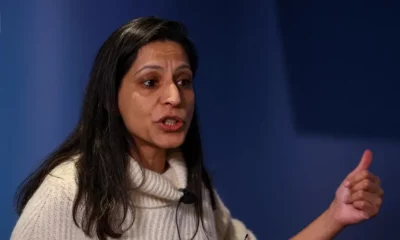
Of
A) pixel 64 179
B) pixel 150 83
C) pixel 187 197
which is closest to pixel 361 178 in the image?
pixel 187 197

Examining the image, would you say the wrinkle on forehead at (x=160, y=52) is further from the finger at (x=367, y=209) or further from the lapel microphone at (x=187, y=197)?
the finger at (x=367, y=209)

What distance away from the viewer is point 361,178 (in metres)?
1.03

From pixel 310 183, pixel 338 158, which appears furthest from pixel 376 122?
pixel 310 183

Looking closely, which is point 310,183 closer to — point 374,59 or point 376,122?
point 376,122

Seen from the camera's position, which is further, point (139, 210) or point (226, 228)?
point (226, 228)

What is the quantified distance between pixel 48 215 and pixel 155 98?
30 centimetres

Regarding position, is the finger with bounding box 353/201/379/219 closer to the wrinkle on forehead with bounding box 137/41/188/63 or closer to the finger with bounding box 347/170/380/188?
the finger with bounding box 347/170/380/188

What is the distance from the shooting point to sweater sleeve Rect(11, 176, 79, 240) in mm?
910

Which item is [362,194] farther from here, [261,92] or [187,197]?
[261,92]

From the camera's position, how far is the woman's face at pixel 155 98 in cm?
100

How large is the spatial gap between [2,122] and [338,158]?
868 millimetres

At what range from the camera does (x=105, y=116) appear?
1051mm

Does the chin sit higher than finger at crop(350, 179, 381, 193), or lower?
higher

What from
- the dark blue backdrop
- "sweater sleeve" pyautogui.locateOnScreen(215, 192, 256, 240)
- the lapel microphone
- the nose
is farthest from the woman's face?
the dark blue backdrop
